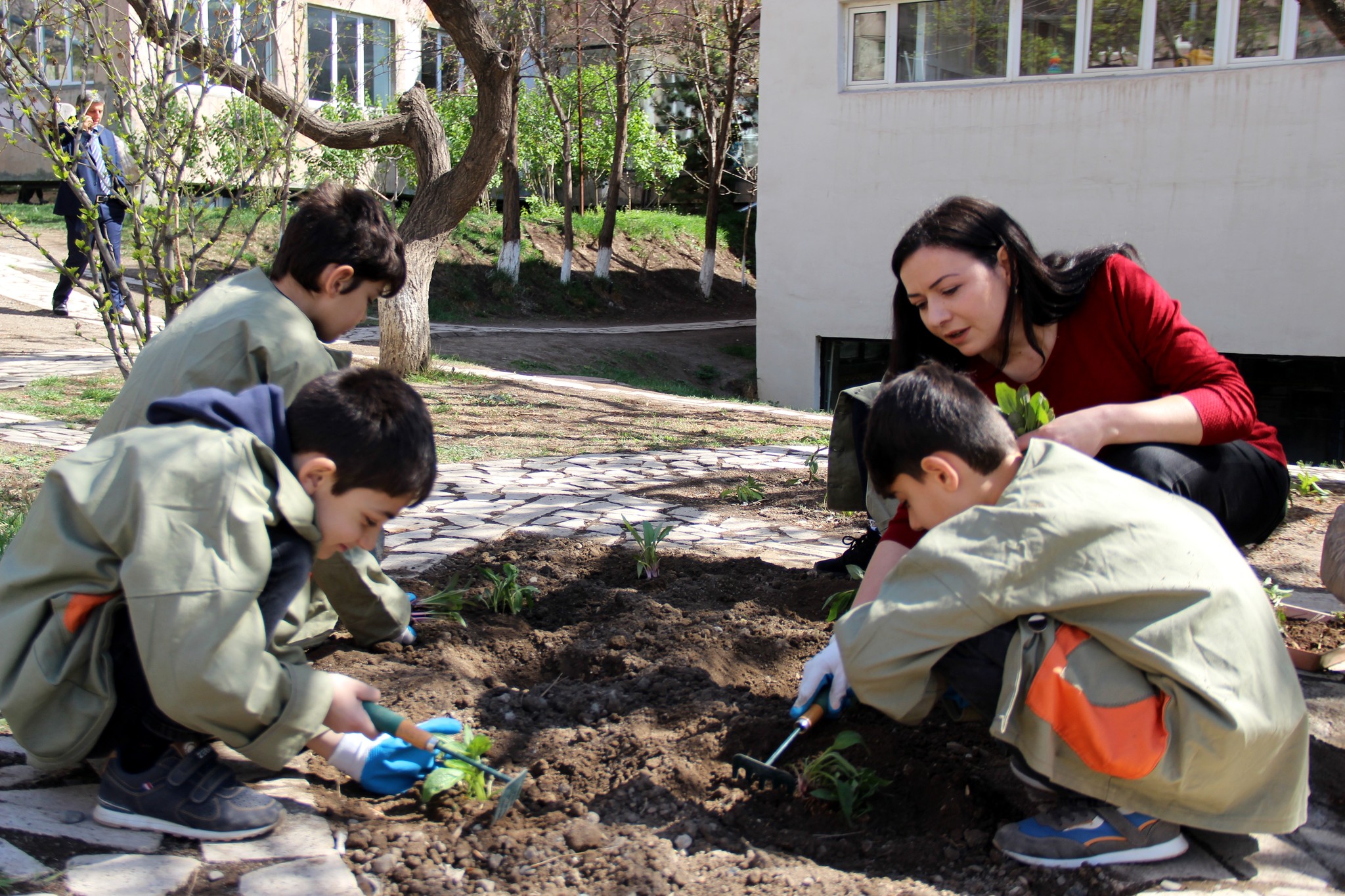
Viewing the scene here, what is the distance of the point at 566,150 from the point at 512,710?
735 inches

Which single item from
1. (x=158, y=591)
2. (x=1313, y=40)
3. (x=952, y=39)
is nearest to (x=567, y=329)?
(x=952, y=39)

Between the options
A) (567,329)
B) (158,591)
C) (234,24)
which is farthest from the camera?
(567,329)

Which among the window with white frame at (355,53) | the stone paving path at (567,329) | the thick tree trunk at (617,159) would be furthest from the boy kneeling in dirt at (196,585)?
the window with white frame at (355,53)

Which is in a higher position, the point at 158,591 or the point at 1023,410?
the point at 1023,410

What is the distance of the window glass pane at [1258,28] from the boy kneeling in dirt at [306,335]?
10340 mm

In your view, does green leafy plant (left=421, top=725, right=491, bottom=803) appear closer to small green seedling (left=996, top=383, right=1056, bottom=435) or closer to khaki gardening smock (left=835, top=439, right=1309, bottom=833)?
khaki gardening smock (left=835, top=439, right=1309, bottom=833)

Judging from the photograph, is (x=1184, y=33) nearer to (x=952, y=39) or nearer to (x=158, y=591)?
(x=952, y=39)

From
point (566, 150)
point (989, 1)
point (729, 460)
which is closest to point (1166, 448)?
point (729, 460)

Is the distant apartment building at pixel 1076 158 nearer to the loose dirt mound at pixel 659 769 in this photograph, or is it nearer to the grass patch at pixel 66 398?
the grass patch at pixel 66 398

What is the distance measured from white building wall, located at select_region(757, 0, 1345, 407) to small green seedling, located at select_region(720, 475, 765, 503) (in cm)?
707

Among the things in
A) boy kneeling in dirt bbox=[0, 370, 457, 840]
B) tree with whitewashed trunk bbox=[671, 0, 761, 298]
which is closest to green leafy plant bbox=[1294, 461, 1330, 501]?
boy kneeling in dirt bbox=[0, 370, 457, 840]

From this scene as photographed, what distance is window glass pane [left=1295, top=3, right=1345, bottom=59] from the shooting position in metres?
9.89

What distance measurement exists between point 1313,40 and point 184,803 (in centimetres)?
1161

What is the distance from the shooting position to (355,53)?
20.2 meters
